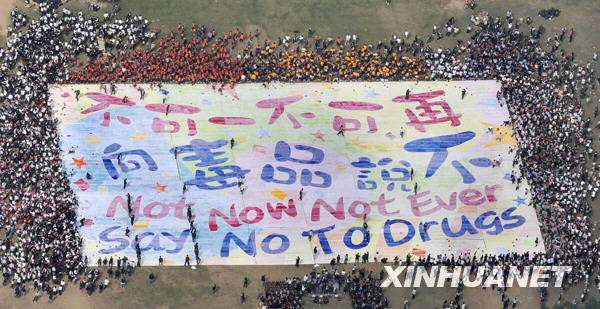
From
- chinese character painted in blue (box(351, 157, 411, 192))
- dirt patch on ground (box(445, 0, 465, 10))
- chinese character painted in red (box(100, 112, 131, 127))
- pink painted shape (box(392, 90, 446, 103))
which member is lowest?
chinese character painted in blue (box(351, 157, 411, 192))

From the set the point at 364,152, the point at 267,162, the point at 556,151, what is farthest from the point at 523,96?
the point at 267,162

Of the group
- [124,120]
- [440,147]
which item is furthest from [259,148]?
[440,147]

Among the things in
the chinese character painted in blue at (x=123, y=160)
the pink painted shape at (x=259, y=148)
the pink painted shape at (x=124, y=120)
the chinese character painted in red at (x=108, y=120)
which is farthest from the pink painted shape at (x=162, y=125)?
the pink painted shape at (x=259, y=148)

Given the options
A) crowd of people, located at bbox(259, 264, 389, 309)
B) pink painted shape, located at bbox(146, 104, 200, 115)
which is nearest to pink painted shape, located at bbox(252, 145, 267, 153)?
pink painted shape, located at bbox(146, 104, 200, 115)

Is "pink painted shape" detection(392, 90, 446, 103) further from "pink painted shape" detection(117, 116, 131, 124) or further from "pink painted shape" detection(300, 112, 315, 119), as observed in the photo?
"pink painted shape" detection(117, 116, 131, 124)

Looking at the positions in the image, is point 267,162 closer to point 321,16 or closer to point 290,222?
point 290,222

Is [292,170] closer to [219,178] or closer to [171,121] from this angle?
[219,178]
